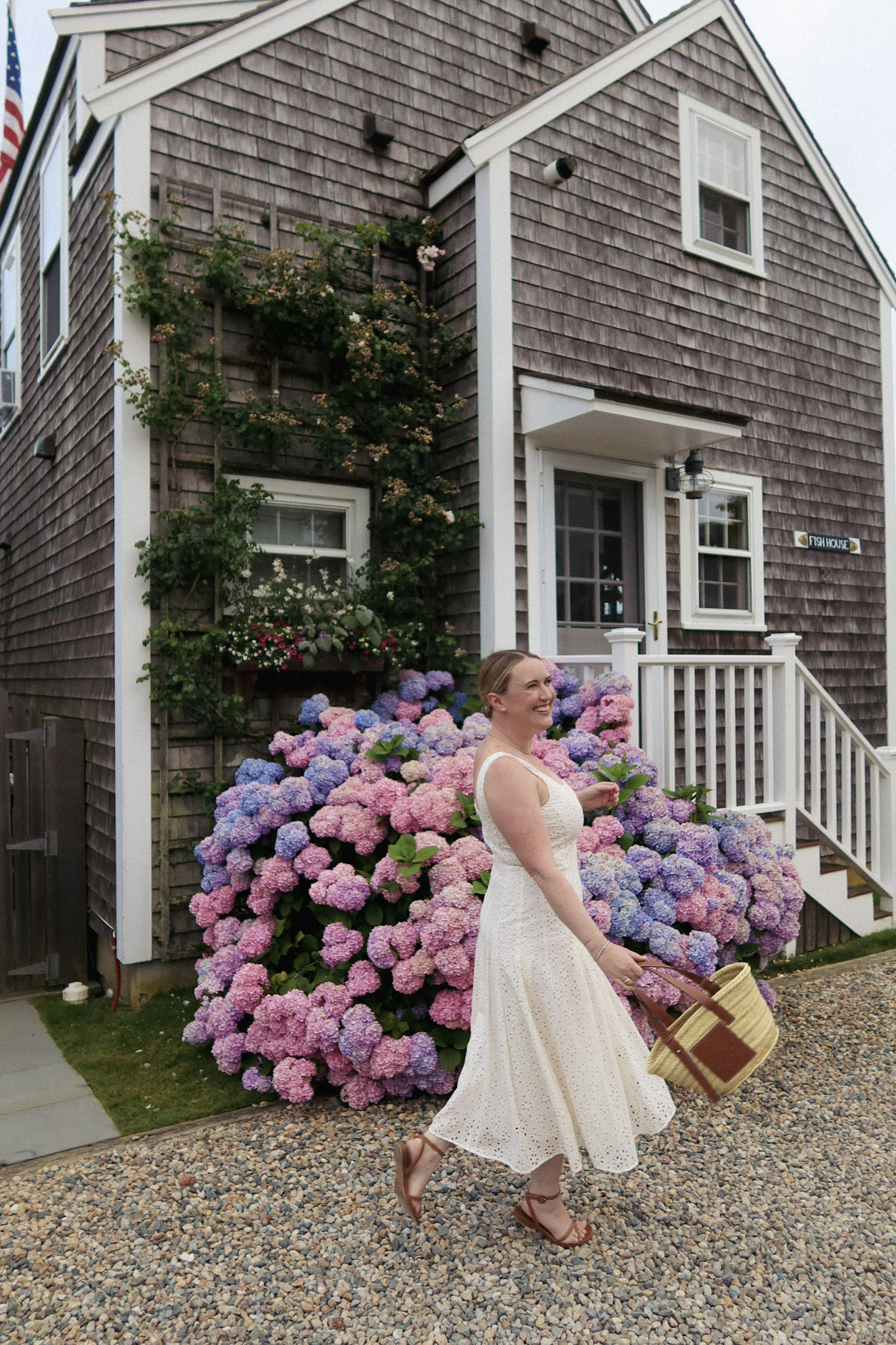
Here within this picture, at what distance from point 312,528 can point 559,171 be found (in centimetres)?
268

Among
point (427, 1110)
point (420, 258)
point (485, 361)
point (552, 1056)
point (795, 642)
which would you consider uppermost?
point (420, 258)

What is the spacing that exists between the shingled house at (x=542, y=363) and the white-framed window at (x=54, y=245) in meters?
0.05

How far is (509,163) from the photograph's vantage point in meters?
5.71

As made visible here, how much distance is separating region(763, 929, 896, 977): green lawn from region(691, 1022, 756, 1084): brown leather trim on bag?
10.2ft

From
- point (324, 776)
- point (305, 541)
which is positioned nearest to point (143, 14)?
point (305, 541)

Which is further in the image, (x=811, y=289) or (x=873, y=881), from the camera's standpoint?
(x=811, y=289)

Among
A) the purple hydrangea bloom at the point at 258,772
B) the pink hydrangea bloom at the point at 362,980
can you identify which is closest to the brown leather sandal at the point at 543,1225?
the pink hydrangea bloom at the point at 362,980

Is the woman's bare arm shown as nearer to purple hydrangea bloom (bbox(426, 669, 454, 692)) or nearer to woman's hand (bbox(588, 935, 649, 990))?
woman's hand (bbox(588, 935, 649, 990))

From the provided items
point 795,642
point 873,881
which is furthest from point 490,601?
point 873,881

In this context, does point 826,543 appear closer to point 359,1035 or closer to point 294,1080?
point 359,1035

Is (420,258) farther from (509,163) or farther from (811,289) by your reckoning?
(811,289)

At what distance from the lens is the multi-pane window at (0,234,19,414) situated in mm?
8359

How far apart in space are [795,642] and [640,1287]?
A: 3842 millimetres

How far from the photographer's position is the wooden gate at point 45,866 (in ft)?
17.8
